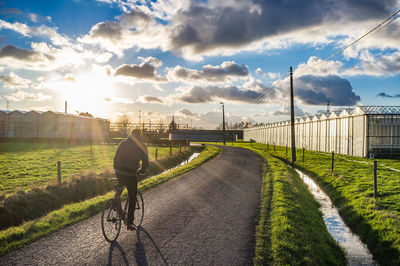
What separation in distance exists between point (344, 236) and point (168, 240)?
4.78 m

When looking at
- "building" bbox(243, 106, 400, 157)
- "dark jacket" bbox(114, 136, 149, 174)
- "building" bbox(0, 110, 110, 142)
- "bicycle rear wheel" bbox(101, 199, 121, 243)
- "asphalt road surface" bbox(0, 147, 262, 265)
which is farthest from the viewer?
"building" bbox(0, 110, 110, 142)

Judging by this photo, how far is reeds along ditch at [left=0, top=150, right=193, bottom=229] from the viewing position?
27.2 ft

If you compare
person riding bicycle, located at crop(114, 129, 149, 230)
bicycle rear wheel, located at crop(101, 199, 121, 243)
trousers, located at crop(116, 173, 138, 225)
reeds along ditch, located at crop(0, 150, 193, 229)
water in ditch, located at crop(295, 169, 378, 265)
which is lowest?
water in ditch, located at crop(295, 169, 378, 265)

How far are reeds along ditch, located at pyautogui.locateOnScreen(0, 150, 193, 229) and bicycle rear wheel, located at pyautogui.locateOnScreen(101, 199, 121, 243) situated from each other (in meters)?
3.25

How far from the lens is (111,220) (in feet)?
18.5

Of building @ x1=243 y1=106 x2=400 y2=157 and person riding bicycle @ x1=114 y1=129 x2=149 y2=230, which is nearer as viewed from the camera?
person riding bicycle @ x1=114 y1=129 x2=149 y2=230

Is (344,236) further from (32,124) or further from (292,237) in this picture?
(32,124)

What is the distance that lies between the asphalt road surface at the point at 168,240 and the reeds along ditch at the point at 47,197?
108 inches

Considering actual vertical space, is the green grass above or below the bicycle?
below

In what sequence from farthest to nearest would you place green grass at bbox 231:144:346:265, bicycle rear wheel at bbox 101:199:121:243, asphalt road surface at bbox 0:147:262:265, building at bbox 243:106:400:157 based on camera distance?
Result: building at bbox 243:106:400:157 → bicycle rear wheel at bbox 101:199:121:243 → green grass at bbox 231:144:346:265 → asphalt road surface at bbox 0:147:262:265

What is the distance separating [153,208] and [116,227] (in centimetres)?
234

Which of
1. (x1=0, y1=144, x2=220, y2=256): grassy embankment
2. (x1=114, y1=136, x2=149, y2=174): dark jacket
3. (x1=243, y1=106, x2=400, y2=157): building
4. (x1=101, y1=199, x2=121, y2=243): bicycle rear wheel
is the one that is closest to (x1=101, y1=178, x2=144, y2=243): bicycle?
(x1=101, y1=199, x2=121, y2=243): bicycle rear wheel

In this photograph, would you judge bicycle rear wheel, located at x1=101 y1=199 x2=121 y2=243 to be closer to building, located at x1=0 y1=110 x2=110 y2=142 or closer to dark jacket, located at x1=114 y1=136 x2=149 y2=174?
dark jacket, located at x1=114 y1=136 x2=149 y2=174

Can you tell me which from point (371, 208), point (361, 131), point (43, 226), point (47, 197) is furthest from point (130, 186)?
point (361, 131)
